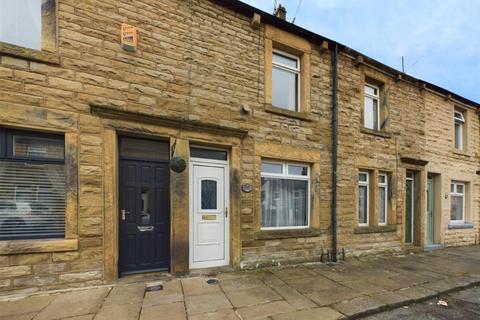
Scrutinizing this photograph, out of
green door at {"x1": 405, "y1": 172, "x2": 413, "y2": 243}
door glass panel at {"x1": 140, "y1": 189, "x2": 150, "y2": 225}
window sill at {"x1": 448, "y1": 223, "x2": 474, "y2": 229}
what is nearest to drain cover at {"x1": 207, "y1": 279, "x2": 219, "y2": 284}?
door glass panel at {"x1": 140, "y1": 189, "x2": 150, "y2": 225}

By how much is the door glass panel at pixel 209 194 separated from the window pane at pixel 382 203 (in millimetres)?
5348

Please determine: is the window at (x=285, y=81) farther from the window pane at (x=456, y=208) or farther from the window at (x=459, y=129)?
the window pane at (x=456, y=208)

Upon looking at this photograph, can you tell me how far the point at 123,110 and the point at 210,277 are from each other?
3.38m

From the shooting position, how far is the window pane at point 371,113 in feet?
28.1

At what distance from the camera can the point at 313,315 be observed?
391cm

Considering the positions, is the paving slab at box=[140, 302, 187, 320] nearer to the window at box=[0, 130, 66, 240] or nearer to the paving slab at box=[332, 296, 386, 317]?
the window at box=[0, 130, 66, 240]

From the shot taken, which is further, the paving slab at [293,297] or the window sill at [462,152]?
the window sill at [462,152]

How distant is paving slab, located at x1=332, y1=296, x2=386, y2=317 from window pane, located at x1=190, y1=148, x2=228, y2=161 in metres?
3.42

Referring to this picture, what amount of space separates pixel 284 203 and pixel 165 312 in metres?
3.78

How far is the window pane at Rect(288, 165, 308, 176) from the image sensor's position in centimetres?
693

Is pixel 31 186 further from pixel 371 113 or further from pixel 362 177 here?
pixel 371 113

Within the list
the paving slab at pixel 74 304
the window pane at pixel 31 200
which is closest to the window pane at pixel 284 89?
the window pane at pixel 31 200

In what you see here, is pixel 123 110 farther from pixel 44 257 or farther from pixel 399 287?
pixel 399 287

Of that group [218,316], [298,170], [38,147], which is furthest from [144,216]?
[298,170]
